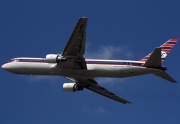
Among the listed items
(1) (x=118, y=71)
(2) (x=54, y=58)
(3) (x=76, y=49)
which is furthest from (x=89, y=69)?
(2) (x=54, y=58)

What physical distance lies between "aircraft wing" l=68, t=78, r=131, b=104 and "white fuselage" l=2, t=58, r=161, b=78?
702 cm

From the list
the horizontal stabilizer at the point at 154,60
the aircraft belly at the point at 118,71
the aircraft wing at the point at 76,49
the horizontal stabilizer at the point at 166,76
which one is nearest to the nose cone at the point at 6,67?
the aircraft wing at the point at 76,49

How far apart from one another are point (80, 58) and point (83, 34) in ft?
19.4

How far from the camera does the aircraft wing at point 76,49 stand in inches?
2748

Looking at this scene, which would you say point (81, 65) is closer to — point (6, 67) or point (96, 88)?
point (96, 88)

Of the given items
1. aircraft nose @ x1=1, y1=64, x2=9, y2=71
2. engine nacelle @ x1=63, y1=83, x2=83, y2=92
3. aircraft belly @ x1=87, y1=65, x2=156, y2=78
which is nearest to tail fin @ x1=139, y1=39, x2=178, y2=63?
aircraft belly @ x1=87, y1=65, x2=156, y2=78

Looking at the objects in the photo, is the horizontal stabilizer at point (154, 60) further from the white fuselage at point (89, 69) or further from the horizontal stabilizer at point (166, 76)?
the horizontal stabilizer at point (166, 76)

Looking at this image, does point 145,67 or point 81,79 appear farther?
point 81,79

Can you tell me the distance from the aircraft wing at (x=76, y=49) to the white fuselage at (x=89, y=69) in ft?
5.00

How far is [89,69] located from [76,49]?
5.90 metres

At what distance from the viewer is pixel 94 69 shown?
7831cm

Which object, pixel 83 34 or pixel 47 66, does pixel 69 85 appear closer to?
pixel 47 66

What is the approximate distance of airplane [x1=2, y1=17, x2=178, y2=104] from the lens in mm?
72312

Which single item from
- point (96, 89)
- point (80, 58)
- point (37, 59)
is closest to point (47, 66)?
point (37, 59)
